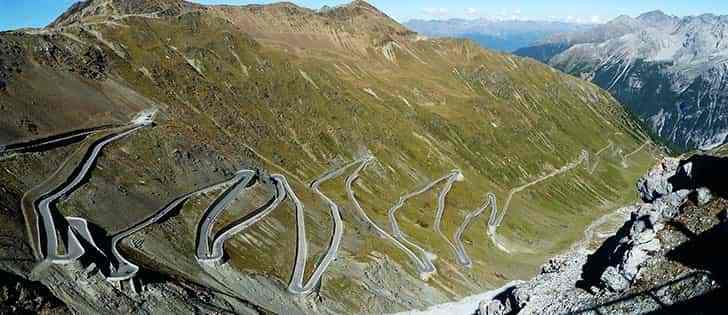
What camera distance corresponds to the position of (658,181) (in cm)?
10331

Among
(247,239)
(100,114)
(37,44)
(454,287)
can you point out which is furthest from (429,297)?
(37,44)

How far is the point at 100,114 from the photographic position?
16825 centimetres

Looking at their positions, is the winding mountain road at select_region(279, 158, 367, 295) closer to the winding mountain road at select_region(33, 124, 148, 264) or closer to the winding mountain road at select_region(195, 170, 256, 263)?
the winding mountain road at select_region(195, 170, 256, 263)

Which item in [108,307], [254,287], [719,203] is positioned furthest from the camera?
[254,287]

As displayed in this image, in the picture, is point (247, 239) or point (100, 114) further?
point (100, 114)

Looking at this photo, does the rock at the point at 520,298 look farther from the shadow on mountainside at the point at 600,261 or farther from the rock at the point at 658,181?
the rock at the point at 658,181

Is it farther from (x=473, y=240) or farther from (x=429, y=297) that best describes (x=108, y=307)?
(x=473, y=240)

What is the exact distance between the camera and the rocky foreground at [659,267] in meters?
66.9

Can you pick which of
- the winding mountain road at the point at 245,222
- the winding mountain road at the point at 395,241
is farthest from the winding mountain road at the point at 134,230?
the winding mountain road at the point at 395,241

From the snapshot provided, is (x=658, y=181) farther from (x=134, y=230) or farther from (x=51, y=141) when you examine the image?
(x=51, y=141)

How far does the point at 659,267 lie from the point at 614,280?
5485 mm

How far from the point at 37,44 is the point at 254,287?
112m

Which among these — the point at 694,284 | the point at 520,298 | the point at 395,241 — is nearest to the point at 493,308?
the point at 520,298

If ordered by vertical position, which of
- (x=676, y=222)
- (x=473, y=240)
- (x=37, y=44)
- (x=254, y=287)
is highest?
(x=37, y=44)
